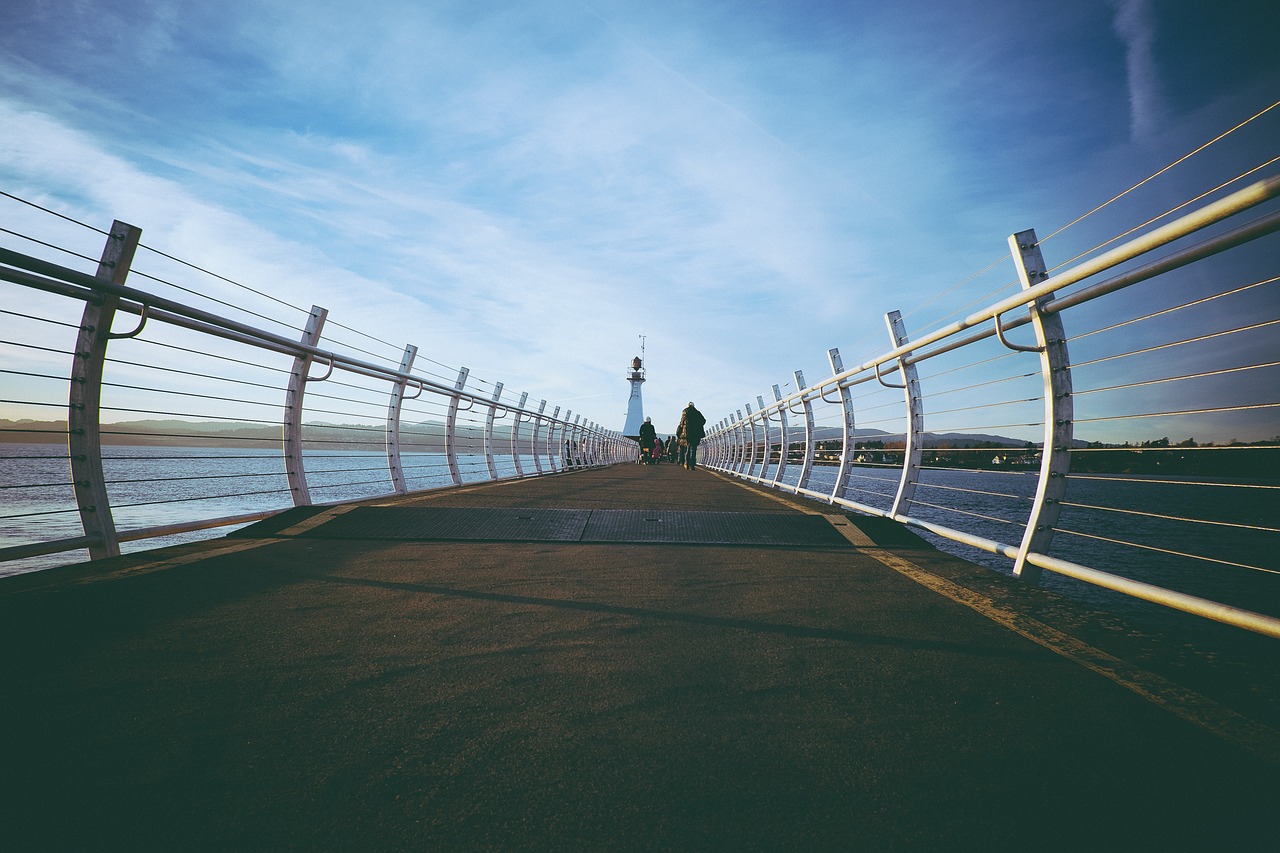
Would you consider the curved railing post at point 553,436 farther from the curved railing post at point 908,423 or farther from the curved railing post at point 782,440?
the curved railing post at point 908,423

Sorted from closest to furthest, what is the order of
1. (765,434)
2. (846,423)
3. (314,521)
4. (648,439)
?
(314,521) → (846,423) → (765,434) → (648,439)

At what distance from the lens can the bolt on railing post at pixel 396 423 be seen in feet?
20.6

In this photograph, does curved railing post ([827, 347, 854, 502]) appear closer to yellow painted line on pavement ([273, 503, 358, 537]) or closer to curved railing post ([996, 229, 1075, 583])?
curved railing post ([996, 229, 1075, 583])

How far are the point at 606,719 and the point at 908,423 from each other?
163 inches

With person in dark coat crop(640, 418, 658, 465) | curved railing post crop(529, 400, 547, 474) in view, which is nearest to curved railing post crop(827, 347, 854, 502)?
curved railing post crop(529, 400, 547, 474)

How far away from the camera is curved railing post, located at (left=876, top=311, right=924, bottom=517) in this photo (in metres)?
4.50

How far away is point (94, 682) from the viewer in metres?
1.51

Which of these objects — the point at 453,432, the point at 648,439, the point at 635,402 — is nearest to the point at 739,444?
the point at 453,432

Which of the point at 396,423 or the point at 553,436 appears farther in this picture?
the point at 553,436

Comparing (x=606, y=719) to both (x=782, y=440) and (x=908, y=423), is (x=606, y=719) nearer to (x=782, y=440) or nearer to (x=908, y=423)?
(x=908, y=423)

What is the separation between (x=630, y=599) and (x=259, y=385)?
3750 millimetres

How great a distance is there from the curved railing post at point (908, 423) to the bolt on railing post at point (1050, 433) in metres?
1.65

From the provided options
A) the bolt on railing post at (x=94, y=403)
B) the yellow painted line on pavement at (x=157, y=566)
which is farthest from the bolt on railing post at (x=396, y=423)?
the bolt on railing post at (x=94, y=403)

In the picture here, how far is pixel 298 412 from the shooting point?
4.70 m
